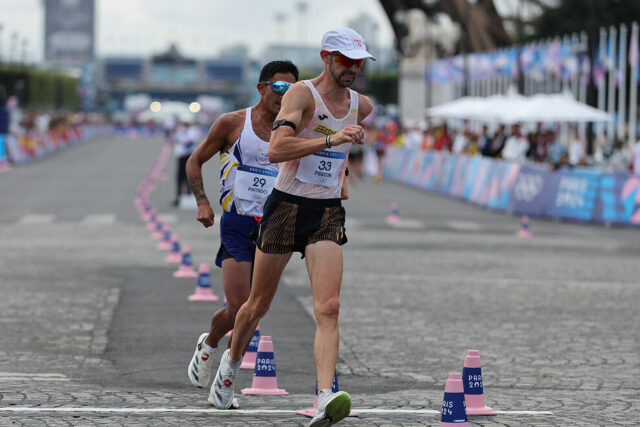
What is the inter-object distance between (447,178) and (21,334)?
24.6 m

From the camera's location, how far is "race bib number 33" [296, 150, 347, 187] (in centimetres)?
682

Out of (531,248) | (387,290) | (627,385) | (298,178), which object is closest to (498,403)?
(627,385)

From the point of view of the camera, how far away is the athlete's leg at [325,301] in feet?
21.2

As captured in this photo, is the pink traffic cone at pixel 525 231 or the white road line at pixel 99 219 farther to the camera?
the white road line at pixel 99 219

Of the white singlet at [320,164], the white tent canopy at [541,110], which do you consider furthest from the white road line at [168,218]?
the white singlet at [320,164]

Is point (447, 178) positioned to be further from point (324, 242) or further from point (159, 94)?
point (159, 94)

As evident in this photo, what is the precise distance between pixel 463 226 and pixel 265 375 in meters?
16.0

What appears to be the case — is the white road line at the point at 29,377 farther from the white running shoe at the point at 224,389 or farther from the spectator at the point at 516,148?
the spectator at the point at 516,148

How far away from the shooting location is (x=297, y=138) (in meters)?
6.59

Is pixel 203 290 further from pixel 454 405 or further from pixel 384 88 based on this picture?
pixel 384 88

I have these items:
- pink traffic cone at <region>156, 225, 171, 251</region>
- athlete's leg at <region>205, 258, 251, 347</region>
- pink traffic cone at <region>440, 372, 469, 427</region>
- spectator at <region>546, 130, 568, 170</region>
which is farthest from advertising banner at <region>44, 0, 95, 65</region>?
pink traffic cone at <region>440, 372, 469, 427</region>

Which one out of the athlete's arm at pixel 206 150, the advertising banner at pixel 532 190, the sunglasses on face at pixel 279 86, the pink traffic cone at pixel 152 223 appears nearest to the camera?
the sunglasses on face at pixel 279 86

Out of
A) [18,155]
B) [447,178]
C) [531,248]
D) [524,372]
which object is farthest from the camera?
[18,155]

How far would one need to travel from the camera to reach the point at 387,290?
1380 cm
